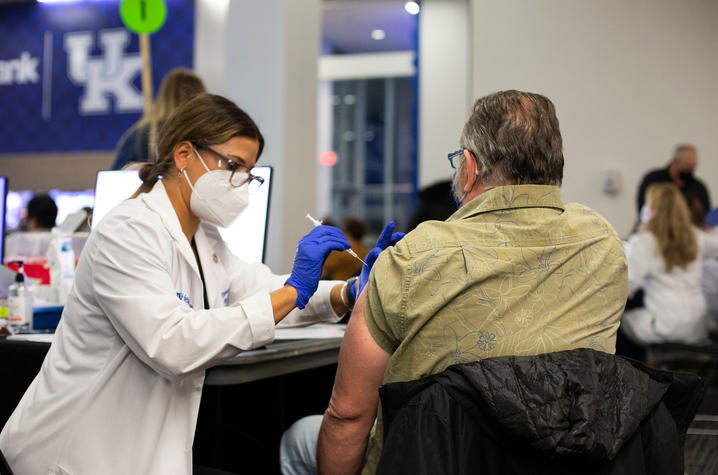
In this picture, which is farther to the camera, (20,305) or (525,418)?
(20,305)

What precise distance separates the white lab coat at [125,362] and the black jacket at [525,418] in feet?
1.25

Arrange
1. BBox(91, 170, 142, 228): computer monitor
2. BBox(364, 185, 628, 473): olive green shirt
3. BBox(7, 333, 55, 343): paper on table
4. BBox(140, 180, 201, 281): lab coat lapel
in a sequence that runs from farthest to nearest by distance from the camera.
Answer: BBox(91, 170, 142, 228): computer monitor
BBox(7, 333, 55, 343): paper on table
BBox(140, 180, 201, 281): lab coat lapel
BBox(364, 185, 628, 473): olive green shirt

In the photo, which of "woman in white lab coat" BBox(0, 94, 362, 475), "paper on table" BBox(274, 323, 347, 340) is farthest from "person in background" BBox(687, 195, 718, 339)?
"woman in white lab coat" BBox(0, 94, 362, 475)

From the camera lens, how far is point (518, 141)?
3.90ft

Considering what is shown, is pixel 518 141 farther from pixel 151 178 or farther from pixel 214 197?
pixel 151 178

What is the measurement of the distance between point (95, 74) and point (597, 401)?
24.3 ft

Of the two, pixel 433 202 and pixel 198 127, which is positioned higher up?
pixel 198 127

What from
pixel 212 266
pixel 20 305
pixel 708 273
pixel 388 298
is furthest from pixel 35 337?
pixel 708 273

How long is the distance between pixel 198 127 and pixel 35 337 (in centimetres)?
73

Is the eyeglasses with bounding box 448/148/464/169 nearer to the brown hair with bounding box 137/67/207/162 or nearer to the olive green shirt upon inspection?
the olive green shirt

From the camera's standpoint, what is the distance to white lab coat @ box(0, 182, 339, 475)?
47.7 inches

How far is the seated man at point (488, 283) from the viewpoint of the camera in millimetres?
1092

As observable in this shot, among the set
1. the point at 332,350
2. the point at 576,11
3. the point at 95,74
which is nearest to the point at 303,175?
the point at 332,350

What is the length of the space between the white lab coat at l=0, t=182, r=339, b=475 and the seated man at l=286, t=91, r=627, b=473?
0.24m
